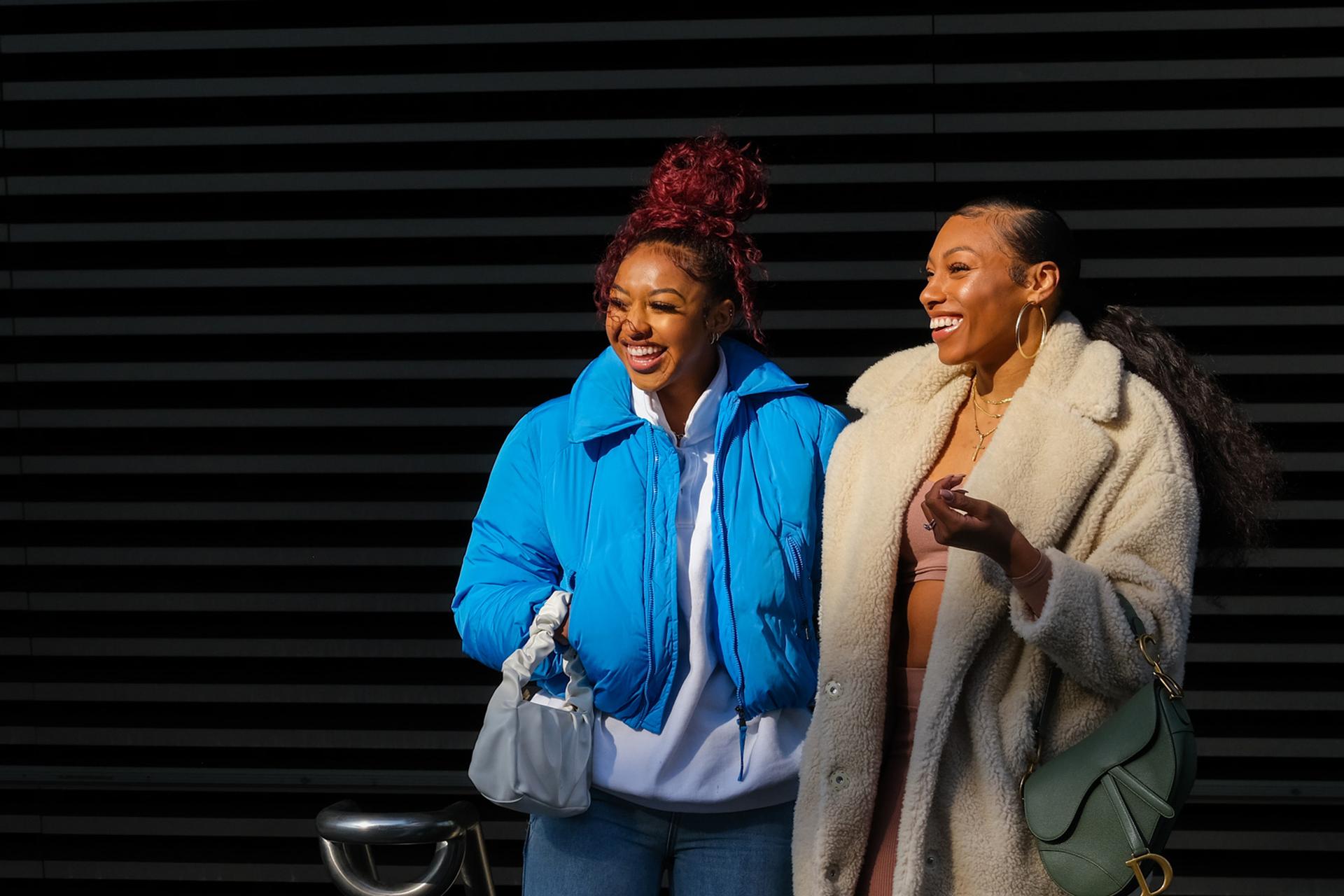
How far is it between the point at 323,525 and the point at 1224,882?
3081 mm

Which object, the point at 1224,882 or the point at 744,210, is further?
the point at 1224,882

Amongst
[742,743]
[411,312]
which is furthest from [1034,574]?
[411,312]

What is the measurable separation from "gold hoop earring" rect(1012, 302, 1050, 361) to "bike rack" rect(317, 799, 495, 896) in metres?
1.38

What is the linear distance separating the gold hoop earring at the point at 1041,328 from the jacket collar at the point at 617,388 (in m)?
0.51

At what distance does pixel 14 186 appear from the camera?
4996mm

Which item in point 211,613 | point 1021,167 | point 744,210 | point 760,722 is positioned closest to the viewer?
point 760,722

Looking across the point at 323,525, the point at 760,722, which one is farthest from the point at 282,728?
the point at 760,722

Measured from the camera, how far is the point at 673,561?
3006 millimetres

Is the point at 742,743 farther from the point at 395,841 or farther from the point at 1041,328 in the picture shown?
the point at 1041,328

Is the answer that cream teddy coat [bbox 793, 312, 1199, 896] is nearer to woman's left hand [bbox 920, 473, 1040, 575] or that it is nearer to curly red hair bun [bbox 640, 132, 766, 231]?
woman's left hand [bbox 920, 473, 1040, 575]

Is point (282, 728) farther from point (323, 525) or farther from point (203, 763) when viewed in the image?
point (323, 525)

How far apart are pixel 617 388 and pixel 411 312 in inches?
76.0

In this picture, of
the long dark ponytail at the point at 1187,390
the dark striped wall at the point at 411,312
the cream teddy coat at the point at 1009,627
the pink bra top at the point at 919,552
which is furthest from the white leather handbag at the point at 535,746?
the dark striped wall at the point at 411,312

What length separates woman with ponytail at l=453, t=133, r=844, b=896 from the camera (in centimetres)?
299
